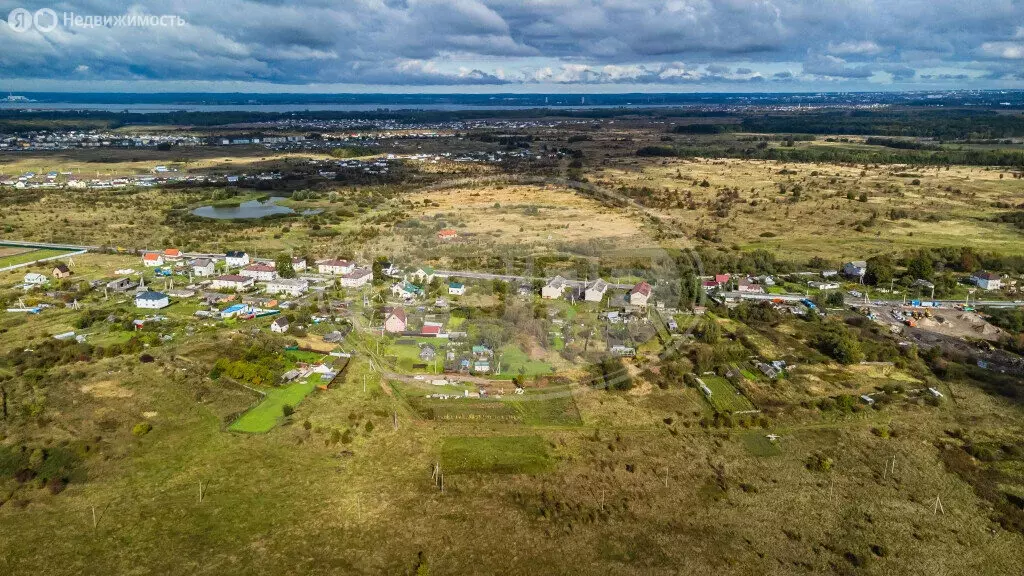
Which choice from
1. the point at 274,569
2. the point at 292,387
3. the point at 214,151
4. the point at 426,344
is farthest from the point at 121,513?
the point at 214,151

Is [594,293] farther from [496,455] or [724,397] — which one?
[496,455]

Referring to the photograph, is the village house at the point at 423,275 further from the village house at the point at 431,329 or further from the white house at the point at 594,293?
the white house at the point at 594,293

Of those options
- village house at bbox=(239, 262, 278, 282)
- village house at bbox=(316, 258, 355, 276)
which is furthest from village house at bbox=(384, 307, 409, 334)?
village house at bbox=(239, 262, 278, 282)

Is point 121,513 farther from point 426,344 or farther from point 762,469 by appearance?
point 762,469

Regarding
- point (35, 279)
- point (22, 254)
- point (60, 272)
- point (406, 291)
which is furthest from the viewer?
point (22, 254)

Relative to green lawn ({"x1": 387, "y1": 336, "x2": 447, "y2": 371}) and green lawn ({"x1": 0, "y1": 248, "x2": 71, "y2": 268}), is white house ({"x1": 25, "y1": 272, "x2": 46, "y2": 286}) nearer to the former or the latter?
green lawn ({"x1": 0, "y1": 248, "x2": 71, "y2": 268})

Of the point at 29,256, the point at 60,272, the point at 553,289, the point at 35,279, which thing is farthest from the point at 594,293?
the point at 29,256
